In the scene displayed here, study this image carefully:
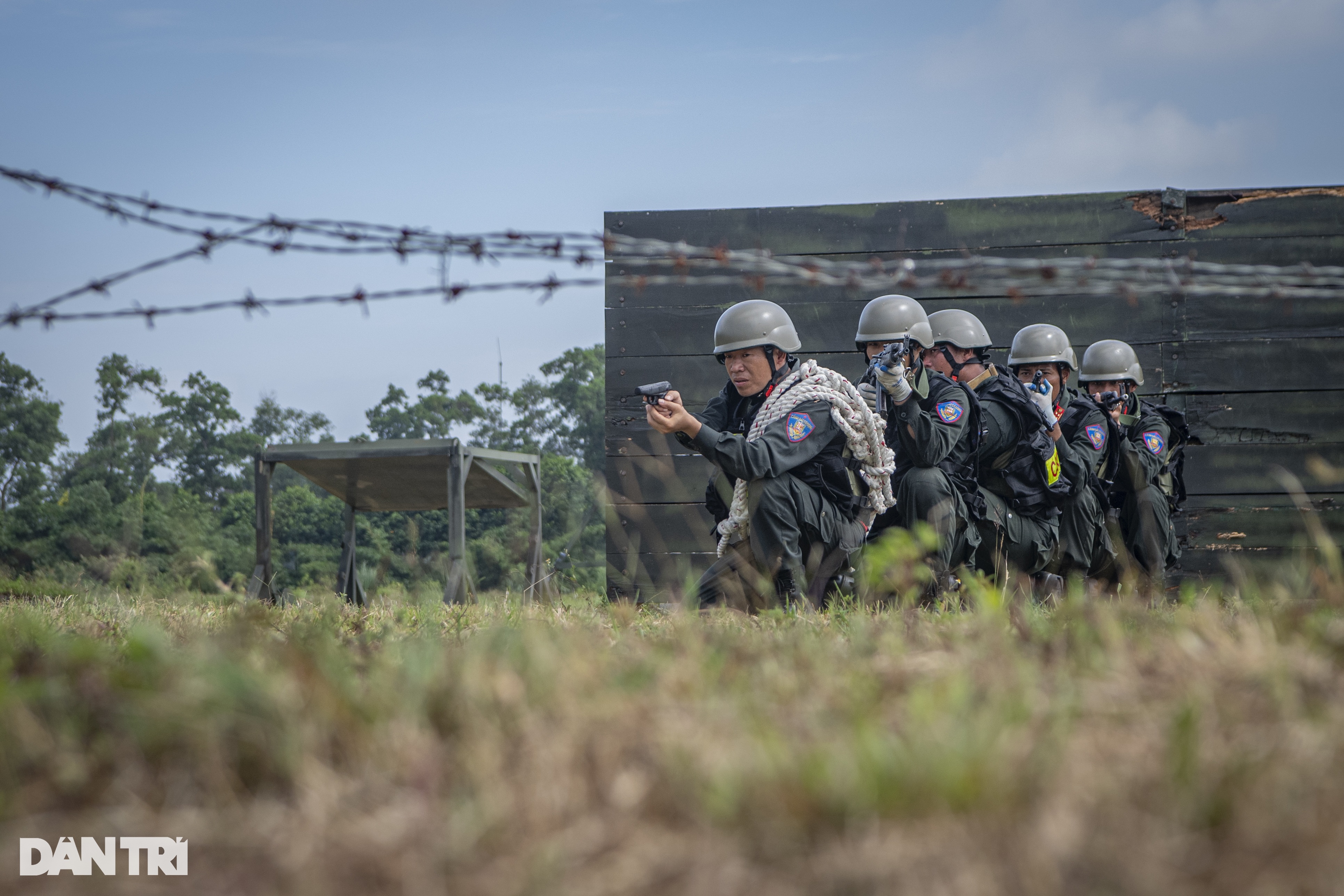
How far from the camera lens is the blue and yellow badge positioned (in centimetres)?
500

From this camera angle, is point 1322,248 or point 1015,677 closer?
point 1015,677

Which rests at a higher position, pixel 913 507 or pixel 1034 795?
pixel 1034 795

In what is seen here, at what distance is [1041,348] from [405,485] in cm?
449

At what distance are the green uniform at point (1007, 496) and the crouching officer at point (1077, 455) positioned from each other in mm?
179

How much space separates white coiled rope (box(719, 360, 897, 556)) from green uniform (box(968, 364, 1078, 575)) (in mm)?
951

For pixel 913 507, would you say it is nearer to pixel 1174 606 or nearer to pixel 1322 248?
pixel 1174 606

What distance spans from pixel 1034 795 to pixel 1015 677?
50cm

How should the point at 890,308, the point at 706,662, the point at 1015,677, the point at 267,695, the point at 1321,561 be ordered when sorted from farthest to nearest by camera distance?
the point at 1321,561 < the point at 890,308 < the point at 706,662 < the point at 1015,677 < the point at 267,695

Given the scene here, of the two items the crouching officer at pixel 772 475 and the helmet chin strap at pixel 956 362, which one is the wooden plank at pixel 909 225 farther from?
the crouching officer at pixel 772 475

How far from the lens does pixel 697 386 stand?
8.02 meters

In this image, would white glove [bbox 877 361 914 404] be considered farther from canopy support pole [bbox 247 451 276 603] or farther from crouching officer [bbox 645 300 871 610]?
canopy support pole [bbox 247 451 276 603]

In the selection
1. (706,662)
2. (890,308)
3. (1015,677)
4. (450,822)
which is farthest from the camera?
(890,308)

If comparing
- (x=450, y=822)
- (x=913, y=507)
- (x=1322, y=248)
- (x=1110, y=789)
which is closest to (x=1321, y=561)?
(x=1322, y=248)

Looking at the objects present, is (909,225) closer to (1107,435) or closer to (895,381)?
(1107,435)
